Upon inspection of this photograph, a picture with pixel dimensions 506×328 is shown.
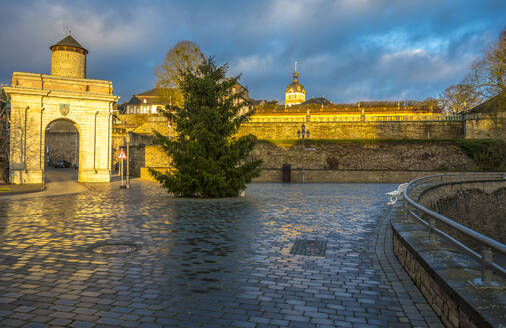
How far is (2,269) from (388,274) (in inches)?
227

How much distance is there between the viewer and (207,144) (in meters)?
17.5

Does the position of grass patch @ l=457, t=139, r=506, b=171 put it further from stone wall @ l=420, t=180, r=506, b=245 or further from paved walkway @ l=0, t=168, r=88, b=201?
paved walkway @ l=0, t=168, r=88, b=201

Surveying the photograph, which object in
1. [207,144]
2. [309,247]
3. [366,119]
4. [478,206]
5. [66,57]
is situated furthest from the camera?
[366,119]

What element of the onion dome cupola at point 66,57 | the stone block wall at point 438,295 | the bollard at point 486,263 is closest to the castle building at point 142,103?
the onion dome cupola at point 66,57

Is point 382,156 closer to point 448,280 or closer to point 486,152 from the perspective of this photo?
point 486,152

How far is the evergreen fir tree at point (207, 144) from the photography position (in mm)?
17141

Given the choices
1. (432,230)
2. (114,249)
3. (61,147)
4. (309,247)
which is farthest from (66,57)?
Result: (432,230)

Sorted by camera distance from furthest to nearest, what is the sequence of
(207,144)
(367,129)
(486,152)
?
(367,129)
(486,152)
(207,144)

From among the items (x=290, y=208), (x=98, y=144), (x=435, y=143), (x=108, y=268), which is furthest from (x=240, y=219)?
(x=435, y=143)

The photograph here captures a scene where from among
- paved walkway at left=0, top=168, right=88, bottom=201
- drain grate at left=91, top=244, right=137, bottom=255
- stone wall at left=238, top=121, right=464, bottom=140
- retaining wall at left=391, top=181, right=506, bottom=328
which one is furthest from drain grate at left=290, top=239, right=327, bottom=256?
stone wall at left=238, top=121, right=464, bottom=140

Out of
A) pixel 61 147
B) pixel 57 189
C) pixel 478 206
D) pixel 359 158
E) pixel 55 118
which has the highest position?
pixel 55 118

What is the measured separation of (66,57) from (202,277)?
35815 millimetres

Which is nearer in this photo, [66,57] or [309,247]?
[309,247]

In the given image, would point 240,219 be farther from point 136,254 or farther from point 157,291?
point 157,291
